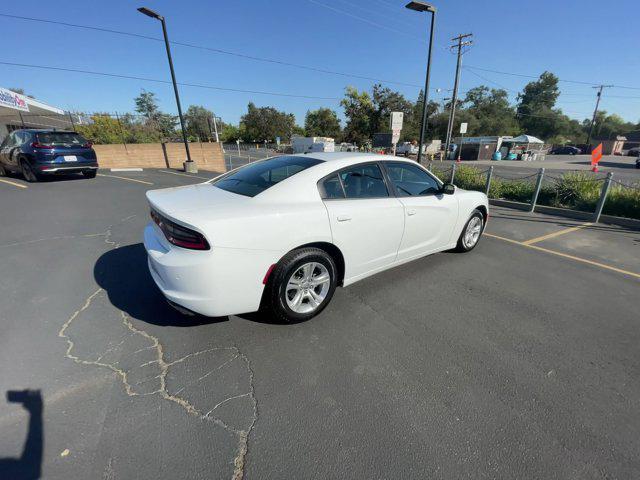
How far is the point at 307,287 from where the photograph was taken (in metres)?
2.76

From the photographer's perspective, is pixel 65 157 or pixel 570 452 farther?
pixel 65 157

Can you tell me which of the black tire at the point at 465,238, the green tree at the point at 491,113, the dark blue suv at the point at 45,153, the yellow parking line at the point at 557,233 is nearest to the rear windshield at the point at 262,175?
the black tire at the point at 465,238

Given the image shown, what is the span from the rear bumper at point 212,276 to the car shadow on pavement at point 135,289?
445 millimetres

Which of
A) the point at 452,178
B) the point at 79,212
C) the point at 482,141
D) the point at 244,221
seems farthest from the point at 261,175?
the point at 482,141

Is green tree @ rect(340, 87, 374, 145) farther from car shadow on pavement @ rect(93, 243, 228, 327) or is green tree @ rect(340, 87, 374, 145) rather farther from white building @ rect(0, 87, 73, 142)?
car shadow on pavement @ rect(93, 243, 228, 327)

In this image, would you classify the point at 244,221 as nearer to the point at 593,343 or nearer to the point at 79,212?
the point at 593,343

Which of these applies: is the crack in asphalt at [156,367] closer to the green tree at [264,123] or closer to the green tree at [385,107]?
the green tree at [385,107]

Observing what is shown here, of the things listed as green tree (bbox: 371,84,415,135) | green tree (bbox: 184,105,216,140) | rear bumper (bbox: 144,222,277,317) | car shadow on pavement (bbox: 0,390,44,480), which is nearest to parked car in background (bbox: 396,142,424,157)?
green tree (bbox: 371,84,415,135)

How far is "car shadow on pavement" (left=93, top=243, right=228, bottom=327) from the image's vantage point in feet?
9.23

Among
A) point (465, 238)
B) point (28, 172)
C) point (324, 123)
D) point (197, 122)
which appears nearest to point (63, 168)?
point (28, 172)

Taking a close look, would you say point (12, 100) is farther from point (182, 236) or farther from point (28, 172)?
point (182, 236)

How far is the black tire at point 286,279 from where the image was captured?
248 centimetres

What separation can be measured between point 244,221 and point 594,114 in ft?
308

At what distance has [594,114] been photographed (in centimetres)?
6656
